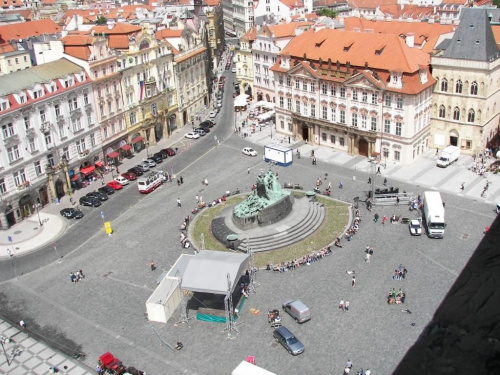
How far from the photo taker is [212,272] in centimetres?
4909

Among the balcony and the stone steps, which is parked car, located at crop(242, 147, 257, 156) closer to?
the stone steps

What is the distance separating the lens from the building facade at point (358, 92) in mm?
78000

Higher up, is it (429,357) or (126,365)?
(429,357)

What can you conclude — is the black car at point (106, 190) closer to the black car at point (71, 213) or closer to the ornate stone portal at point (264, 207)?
→ the black car at point (71, 213)

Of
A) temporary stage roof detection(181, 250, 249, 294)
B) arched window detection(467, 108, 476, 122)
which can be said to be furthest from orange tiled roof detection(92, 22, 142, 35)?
temporary stage roof detection(181, 250, 249, 294)

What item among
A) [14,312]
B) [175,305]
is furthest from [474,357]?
[14,312]

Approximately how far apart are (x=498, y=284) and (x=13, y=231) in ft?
233

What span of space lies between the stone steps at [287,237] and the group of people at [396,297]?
13.7 meters

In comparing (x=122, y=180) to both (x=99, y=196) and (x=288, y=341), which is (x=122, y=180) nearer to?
(x=99, y=196)

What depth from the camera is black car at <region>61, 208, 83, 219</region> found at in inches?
2805

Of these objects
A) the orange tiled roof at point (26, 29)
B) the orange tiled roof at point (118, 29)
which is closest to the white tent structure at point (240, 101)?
the orange tiled roof at point (118, 29)

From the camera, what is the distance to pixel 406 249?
5856 cm

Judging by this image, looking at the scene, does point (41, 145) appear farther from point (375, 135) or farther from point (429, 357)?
point (429, 357)

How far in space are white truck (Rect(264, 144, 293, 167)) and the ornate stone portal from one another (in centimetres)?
1660
